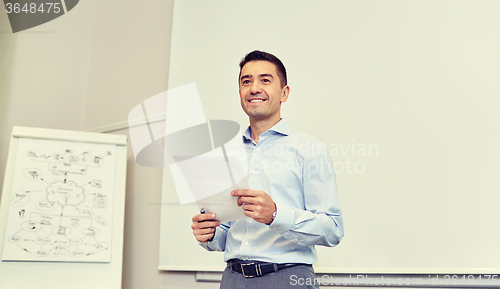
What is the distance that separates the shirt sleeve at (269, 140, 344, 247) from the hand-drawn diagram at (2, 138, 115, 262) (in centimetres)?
155

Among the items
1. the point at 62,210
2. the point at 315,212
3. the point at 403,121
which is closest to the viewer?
the point at 315,212

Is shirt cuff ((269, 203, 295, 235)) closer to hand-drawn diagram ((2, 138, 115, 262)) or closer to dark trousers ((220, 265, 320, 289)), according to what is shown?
dark trousers ((220, 265, 320, 289))

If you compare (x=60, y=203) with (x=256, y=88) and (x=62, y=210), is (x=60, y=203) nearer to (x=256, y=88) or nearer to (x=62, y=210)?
(x=62, y=210)

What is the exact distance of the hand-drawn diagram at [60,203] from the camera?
2195mm

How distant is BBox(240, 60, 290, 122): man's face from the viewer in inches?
52.7

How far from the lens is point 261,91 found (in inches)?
52.9

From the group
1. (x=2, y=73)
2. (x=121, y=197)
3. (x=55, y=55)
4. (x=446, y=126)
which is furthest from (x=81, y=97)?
(x=446, y=126)

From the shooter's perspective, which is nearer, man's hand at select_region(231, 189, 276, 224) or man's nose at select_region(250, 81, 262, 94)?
man's hand at select_region(231, 189, 276, 224)

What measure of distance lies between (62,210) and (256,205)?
1.69 m

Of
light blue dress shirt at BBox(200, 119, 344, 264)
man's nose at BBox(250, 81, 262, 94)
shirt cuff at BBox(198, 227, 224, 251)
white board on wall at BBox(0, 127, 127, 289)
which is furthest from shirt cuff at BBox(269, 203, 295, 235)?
white board on wall at BBox(0, 127, 127, 289)

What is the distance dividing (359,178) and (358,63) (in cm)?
55

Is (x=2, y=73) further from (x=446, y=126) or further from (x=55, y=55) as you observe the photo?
(x=446, y=126)

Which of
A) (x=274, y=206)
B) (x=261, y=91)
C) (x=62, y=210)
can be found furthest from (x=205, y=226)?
(x=62, y=210)

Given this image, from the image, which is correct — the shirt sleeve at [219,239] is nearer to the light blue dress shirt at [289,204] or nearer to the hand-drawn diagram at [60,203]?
the light blue dress shirt at [289,204]
